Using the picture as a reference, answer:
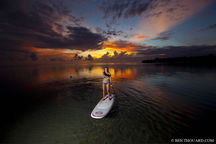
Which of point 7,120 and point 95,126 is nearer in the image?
point 95,126

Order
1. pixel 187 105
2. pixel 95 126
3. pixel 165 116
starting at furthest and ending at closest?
pixel 187 105 < pixel 165 116 < pixel 95 126

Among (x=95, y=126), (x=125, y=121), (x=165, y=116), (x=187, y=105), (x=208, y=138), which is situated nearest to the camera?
(x=208, y=138)

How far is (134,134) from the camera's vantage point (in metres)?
5.98

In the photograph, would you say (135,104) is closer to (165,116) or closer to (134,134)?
(165,116)

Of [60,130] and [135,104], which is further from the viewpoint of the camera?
[135,104]

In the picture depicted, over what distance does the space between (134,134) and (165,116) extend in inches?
146

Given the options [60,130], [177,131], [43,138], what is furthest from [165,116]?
[43,138]

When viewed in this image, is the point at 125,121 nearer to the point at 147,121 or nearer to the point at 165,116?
the point at 147,121

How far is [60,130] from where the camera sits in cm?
650

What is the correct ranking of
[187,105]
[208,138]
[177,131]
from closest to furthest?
[208,138], [177,131], [187,105]

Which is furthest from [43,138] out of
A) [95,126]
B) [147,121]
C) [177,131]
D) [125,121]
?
[177,131]

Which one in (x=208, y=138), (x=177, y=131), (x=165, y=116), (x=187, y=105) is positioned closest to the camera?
(x=208, y=138)

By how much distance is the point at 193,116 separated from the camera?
25.2ft

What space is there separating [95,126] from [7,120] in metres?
8.23
